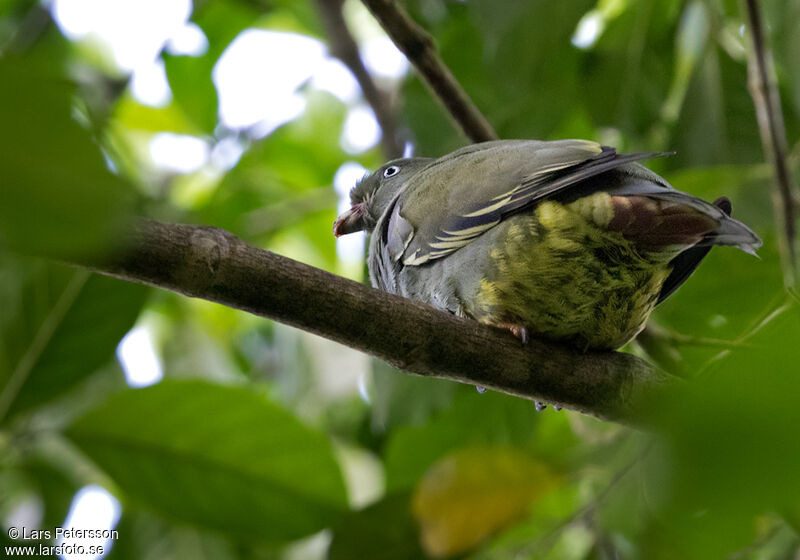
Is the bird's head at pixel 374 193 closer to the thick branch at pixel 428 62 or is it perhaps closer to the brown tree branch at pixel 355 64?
the thick branch at pixel 428 62

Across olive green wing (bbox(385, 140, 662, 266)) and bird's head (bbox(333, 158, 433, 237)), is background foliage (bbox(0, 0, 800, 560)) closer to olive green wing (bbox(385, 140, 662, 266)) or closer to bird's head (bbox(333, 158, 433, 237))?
bird's head (bbox(333, 158, 433, 237))

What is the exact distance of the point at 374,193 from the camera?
3480mm

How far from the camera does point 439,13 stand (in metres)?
4.19

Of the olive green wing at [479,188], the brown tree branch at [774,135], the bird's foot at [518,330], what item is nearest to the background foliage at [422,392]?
the brown tree branch at [774,135]

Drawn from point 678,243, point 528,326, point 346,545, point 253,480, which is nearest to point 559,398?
point 528,326

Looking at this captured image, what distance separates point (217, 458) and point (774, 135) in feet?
6.89

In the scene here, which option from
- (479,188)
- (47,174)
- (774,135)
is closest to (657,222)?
(479,188)

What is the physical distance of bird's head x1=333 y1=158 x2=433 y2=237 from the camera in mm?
3395

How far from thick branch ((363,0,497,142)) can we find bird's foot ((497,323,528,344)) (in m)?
0.81

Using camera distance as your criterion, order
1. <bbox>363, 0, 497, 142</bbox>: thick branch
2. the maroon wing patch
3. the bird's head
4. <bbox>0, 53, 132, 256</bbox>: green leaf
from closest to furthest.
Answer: <bbox>0, 53, 132, 256</bbox>: green leaf, the maroon wing patch, <bbox>363, 0, 497, 142</bbox>: thick branch, the bird's head

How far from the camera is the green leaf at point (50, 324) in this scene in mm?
2629

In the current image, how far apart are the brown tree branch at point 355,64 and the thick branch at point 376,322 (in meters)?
2.19

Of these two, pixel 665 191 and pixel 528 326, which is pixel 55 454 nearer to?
pixel 528 326

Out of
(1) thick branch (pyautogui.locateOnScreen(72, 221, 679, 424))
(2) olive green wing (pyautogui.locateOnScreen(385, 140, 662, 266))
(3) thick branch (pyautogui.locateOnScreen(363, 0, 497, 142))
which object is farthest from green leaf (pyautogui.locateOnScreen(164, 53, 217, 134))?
(1) thick branch (pyautogui.locateOnScreen(72, 221, 679, 424))
